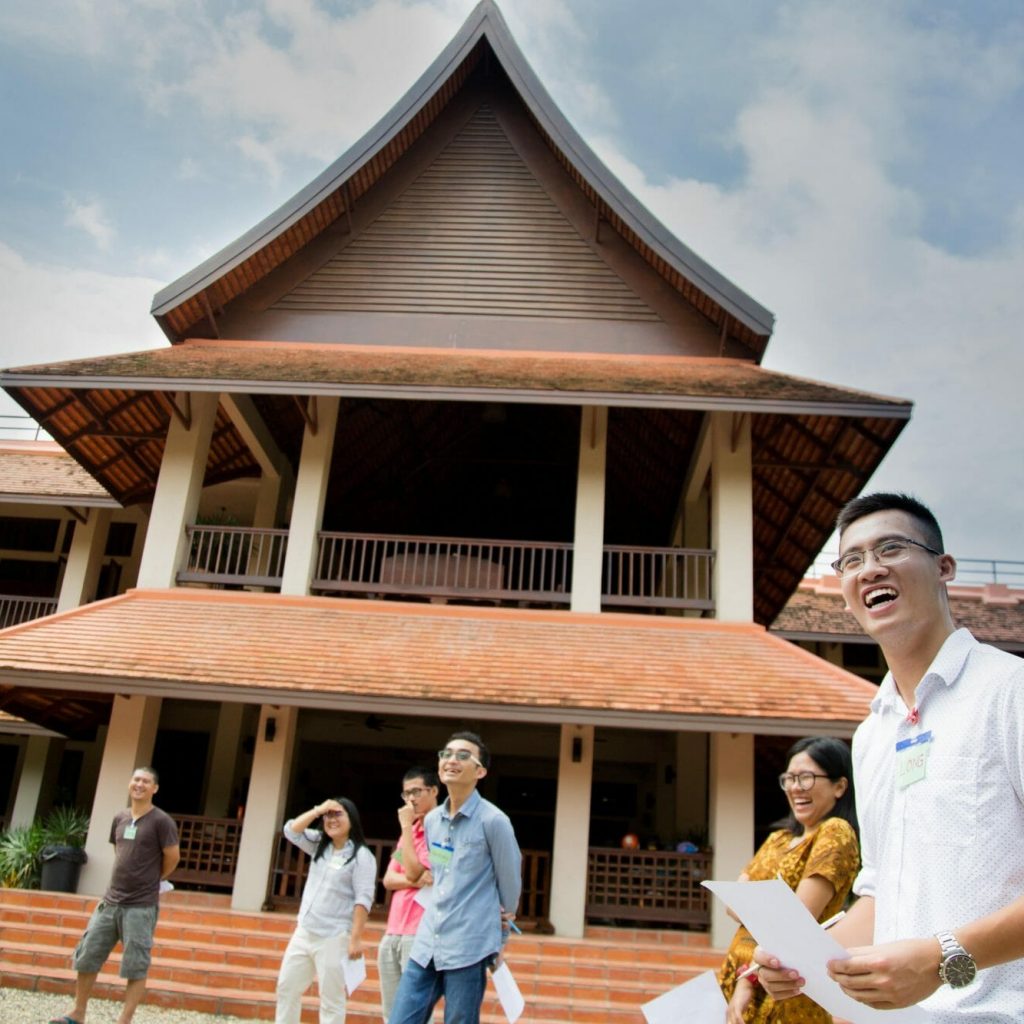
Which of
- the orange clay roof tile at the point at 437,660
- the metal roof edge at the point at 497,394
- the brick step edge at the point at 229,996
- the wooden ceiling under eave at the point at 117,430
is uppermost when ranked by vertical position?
the wooden ceiling under eave at the point at 117,430

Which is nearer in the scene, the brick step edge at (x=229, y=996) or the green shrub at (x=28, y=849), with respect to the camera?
the brick step edge at (x=229, y=996)

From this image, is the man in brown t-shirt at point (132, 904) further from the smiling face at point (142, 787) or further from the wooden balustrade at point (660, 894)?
the wooden balustrade at point (660, 894)

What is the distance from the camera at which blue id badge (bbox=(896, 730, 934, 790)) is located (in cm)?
187

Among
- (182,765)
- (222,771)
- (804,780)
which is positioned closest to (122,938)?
(804,780)

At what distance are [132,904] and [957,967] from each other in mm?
5782

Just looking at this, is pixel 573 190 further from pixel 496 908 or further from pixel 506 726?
pixel 496 908

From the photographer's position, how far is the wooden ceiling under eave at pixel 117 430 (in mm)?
11422

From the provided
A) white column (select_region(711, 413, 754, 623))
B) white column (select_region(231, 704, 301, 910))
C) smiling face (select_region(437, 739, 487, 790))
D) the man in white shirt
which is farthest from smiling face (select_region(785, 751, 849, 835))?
white column (select_region(231, 704, 301, 910))

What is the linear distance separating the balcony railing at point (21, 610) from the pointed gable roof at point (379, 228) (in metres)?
6.62

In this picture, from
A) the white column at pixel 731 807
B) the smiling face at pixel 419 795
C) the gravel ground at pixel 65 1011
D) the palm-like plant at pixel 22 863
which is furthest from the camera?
the palm-like plant at pixel 22 863

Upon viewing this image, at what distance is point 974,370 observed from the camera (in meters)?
30.9

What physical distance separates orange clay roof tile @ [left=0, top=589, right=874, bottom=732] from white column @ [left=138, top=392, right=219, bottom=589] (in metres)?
0.37

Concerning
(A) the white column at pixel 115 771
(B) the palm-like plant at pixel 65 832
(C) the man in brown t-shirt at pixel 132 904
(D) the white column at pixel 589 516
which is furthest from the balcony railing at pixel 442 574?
(C) the man in brown t-shirt at pixel 132 904

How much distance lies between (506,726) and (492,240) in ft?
22.1
